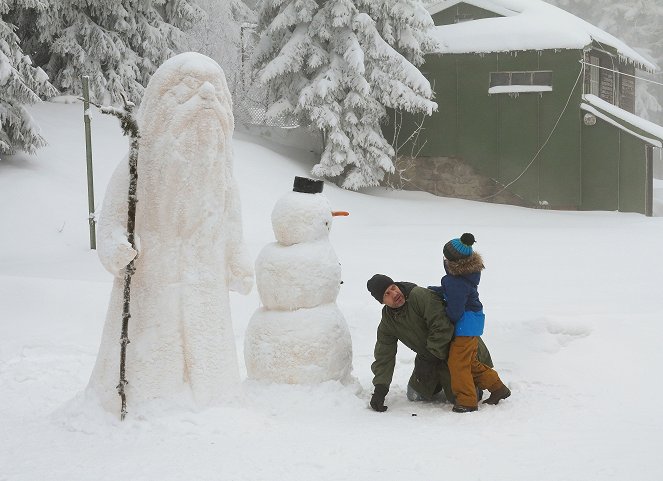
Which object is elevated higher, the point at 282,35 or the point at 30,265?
the point at 282,35

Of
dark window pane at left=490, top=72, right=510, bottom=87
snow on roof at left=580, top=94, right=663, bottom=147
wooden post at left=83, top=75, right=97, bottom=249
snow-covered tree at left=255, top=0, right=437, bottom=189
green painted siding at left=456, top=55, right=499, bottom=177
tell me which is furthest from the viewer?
green painted siding at left=456, top=55, right=499, bottom=177

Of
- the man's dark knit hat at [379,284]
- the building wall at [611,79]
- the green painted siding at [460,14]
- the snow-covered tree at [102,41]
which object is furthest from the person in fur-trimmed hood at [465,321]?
the green painted siding at [460,14]

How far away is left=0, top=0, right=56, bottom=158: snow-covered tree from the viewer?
11484mm

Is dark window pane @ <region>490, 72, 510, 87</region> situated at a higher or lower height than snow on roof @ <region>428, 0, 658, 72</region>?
lower

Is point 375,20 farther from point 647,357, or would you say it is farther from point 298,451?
point 298,451

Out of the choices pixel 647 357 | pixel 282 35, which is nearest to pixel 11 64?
pixel 282 35

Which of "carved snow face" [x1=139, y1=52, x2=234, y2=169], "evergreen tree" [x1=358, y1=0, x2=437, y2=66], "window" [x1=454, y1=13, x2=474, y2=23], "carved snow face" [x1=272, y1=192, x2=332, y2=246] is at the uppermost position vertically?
"window" [x1=454, y1=13, x2=474, y2=23]

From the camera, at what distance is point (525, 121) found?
61.4 ft

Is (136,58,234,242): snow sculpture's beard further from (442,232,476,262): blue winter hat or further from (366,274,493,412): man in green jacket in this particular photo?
(442,232,476,262): blue winter hat

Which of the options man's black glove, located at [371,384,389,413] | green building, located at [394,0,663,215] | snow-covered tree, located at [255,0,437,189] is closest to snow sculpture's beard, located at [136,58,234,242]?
man's black glove, located at [371,384,389,413]

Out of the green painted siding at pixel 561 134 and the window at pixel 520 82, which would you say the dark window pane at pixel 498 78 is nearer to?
the window at pixel 520 82

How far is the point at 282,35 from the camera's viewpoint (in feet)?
58.0

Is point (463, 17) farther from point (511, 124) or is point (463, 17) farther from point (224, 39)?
point (224, 39)

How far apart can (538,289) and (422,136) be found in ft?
→ 34.9
